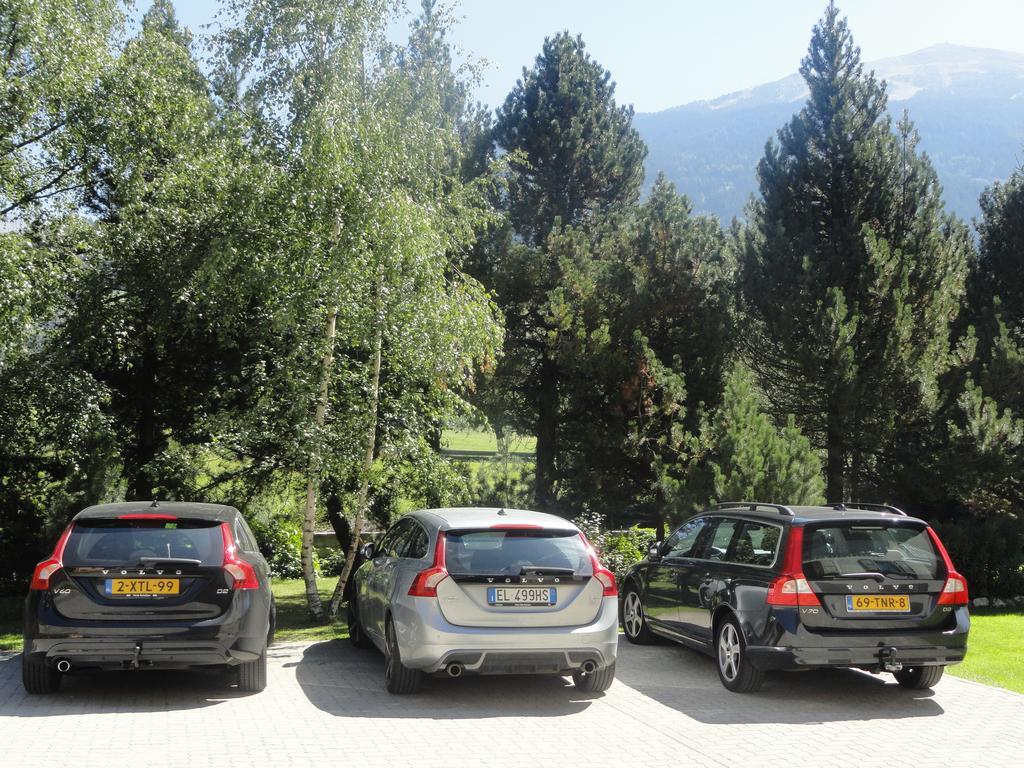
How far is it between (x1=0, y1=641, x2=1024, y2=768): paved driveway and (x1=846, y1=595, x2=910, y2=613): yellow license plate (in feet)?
2.65

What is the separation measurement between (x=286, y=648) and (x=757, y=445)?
8.14 m

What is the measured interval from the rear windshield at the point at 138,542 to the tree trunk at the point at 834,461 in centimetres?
1511

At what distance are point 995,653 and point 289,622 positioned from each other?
882 centimetres

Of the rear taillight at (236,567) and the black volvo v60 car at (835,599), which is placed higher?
the rear taillight at (236,567)

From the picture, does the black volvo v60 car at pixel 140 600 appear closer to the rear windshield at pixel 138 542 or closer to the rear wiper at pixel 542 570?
the rear windshield at pixel 138 542

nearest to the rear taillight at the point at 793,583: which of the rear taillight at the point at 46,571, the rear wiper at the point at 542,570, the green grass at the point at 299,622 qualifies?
the rear wiper at the point at 542,570

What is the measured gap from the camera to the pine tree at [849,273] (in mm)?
19625

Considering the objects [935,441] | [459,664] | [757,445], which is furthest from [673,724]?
[935,441]

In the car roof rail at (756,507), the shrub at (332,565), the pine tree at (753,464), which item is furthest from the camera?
the shrub at (332,565)

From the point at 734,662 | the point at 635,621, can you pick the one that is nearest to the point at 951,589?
the point at 734,662

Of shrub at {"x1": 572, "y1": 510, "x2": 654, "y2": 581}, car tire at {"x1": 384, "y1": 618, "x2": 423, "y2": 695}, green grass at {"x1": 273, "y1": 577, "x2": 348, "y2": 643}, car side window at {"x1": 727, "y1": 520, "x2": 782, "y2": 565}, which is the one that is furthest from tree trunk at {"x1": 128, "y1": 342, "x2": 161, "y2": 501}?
car side window at {"x1": 727, "y1": 520, "x2": 782, "y2": 565}

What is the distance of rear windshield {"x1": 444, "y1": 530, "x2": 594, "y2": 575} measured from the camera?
7961mm

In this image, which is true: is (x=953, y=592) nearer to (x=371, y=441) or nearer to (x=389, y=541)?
(x=389, y=541)

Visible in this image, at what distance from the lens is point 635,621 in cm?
1100
